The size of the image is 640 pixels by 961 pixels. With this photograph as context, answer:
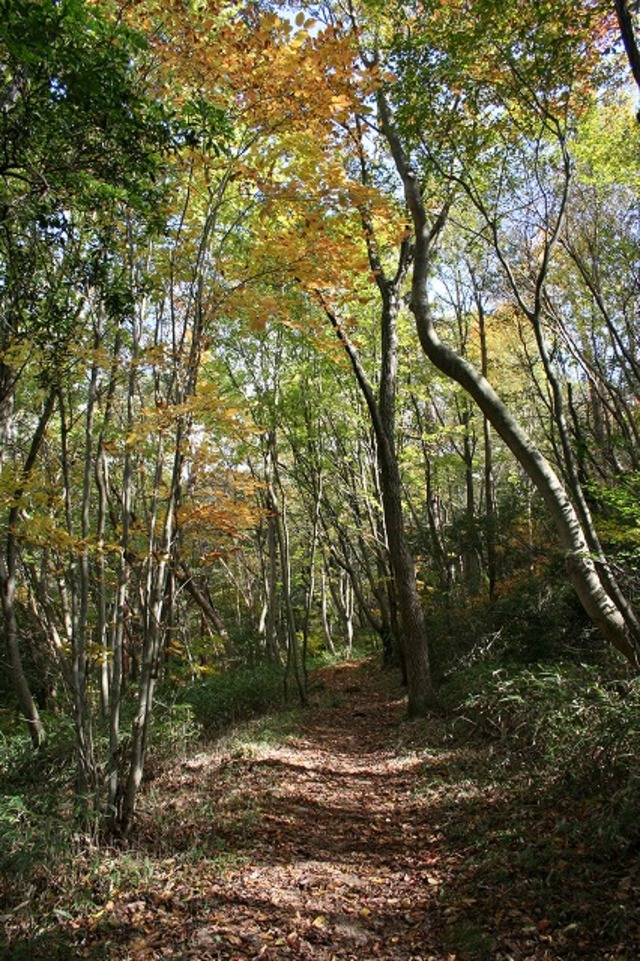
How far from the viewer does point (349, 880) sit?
3986 mm

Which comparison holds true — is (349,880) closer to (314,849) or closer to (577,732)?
(314,849)

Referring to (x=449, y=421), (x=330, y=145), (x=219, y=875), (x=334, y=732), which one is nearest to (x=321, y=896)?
(x=219, y=875)

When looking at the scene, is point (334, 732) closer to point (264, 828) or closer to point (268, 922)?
point (264, 828)

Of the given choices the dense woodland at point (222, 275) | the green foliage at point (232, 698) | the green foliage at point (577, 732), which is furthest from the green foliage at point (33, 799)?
the green foliage at point (577, 732)

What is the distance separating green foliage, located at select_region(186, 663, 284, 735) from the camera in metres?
9.37

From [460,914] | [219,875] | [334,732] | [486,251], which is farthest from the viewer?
[486,251]

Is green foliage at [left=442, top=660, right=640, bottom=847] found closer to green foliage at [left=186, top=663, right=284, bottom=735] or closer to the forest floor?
the forest floor

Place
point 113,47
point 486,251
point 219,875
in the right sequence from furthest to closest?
point 486,251 < point 219,875 < point 113,47

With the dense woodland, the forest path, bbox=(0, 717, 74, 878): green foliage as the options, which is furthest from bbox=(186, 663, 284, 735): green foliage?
bbox=(0, 717, 74, 878): green foliage

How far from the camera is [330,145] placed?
Answer: 5797mm

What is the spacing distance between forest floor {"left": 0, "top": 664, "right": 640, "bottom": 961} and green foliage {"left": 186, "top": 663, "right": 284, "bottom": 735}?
11.3ft

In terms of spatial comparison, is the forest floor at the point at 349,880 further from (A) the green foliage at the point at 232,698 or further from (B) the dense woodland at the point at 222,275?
(A) the green foliage at the point at 232,698

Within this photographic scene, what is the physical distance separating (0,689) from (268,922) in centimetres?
1216

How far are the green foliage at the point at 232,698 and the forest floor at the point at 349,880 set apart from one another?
135 inches
